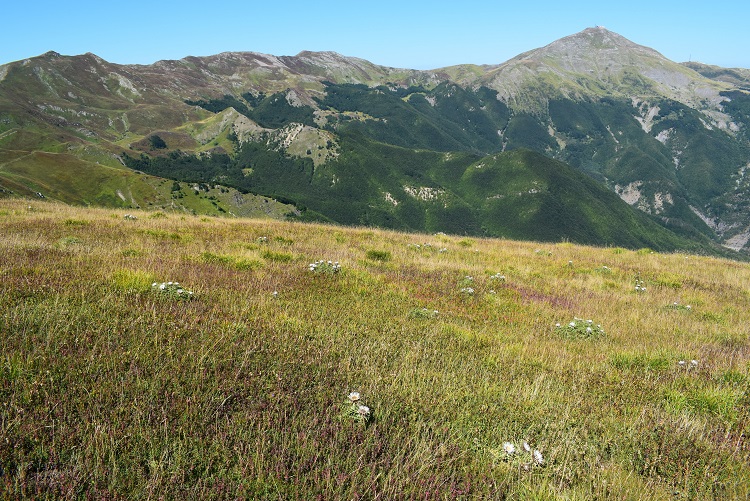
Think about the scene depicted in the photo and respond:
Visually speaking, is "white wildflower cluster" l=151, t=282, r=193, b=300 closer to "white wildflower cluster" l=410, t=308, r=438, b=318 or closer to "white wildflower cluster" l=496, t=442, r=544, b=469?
"white wildflower cluster" l=410, t=308, r=438, b=318

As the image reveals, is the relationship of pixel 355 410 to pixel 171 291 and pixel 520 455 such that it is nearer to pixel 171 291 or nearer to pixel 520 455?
pixel 520 455

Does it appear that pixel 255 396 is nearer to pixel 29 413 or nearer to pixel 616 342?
pixel 29 413

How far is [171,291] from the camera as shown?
8.01 meters

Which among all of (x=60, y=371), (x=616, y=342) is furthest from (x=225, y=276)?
(x=616, y=342)

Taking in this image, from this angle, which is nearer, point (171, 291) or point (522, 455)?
point (522, 455)

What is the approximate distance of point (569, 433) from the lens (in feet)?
16.8

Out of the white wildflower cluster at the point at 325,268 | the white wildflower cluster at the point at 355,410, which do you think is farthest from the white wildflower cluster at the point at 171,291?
the white wildflower cluster at the point at 355,410

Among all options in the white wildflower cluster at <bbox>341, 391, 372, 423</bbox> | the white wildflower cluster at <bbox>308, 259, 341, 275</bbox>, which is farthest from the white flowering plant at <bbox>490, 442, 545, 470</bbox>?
the white wildflower cluster at <bbox>308, 259, 341, 275</bbox>

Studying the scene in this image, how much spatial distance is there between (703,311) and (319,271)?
526 inches

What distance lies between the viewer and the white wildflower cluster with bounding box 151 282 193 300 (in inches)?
310

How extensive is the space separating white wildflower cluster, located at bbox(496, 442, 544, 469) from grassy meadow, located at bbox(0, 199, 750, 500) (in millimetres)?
26

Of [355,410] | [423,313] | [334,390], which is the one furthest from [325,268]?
[355,410]

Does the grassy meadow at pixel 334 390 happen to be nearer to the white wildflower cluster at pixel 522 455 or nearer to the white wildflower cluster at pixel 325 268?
the white wildflower cluster at pixel 522 455

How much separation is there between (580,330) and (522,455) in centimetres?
615
